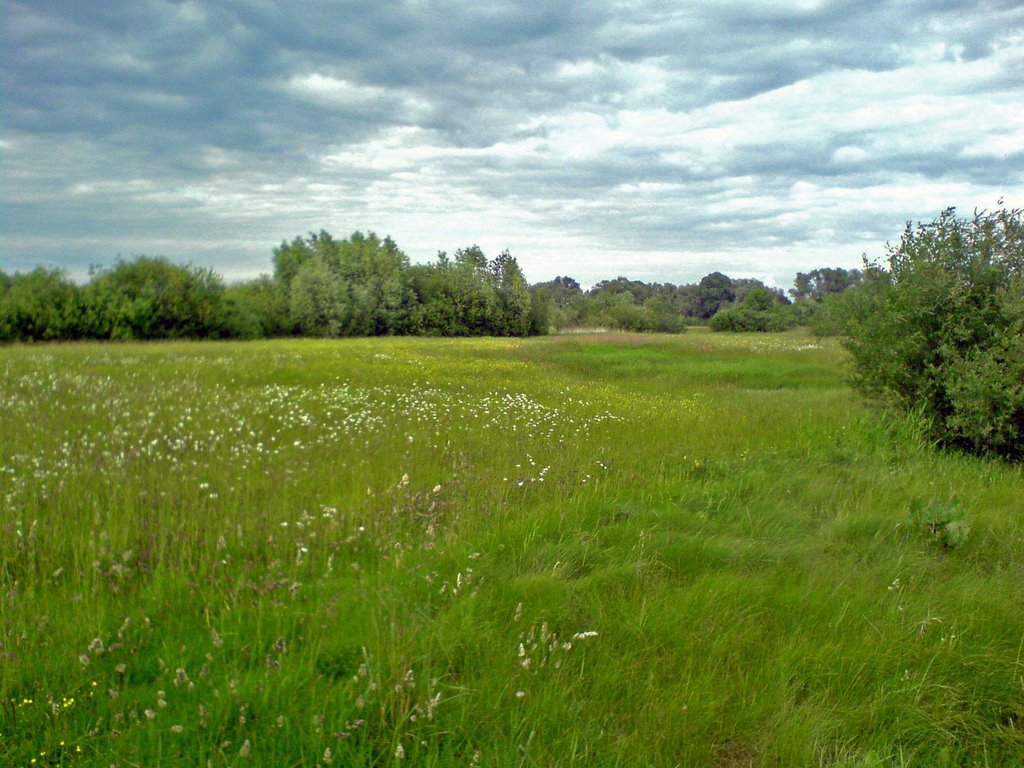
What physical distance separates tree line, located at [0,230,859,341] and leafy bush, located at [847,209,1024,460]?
6.60 feet

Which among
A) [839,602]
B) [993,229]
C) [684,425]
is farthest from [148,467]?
[993,229]

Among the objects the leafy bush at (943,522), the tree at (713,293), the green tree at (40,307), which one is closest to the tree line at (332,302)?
the green tree at (40,307)

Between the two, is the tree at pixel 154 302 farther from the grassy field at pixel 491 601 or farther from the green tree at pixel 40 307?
the grassy field at pixel 491 601

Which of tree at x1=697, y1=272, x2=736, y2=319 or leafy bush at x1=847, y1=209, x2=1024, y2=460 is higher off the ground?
tree at x1=697, y1=272, x2=736, y2=319

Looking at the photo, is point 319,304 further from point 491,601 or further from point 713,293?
point 713,293

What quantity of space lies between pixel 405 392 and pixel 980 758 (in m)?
10.8

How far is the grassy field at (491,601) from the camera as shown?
293cm

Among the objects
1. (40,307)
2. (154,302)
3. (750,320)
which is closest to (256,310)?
(154,302)

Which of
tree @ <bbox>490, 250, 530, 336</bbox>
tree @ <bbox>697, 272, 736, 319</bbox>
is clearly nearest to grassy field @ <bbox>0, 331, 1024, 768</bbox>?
tree @ <bbox>490, 250, 530, 336</bbox>

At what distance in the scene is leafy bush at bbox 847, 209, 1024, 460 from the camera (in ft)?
27.6

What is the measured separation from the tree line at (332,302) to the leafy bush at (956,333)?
201 cm

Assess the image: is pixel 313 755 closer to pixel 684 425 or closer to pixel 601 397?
pixel 684 425

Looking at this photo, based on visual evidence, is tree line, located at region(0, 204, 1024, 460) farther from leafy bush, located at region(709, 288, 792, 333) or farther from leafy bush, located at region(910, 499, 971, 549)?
leafy bush, located at region(910, 499, 971, 549)

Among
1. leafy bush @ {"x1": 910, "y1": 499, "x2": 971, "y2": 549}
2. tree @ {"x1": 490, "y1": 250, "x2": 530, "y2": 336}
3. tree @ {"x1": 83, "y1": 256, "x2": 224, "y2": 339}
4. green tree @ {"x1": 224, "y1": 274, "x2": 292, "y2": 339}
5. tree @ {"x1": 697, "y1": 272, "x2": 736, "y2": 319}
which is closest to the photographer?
leafy bush @ {"x1": 910, "y1": 499, "x2": 971, "y2": 549}
